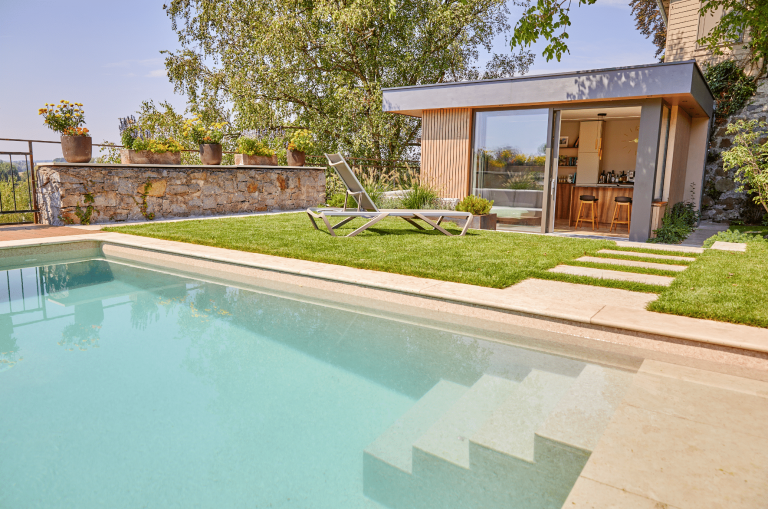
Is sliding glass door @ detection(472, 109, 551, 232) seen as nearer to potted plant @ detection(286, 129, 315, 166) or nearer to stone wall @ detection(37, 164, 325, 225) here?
potted plant @ detection(286, 129, 315, 166)

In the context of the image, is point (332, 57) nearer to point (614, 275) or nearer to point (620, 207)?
point (620, 207)

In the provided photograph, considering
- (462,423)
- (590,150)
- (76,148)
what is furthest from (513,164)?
(76,148)

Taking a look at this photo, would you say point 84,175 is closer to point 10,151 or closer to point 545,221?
point 10,151

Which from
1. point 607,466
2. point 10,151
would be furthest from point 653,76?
point 10,151

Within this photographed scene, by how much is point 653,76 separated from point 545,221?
2795mm

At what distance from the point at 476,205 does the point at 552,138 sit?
1.78m

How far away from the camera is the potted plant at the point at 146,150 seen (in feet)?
30.2

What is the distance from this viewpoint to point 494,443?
6.84 ft

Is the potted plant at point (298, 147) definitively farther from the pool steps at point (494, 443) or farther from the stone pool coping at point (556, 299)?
the pool steps at point (494, 443)

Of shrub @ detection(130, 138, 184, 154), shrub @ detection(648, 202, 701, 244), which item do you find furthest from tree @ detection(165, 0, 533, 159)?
shrub @ detection(648, 202, 701, 244)

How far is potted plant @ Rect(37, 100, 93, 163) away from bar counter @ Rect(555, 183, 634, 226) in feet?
32.0

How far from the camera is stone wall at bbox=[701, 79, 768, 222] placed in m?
11.7

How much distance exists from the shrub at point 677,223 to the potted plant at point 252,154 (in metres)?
8.30

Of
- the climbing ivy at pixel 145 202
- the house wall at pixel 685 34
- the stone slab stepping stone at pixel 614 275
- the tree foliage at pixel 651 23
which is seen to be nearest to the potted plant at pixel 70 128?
the climbing ivy at pixel 145 202
